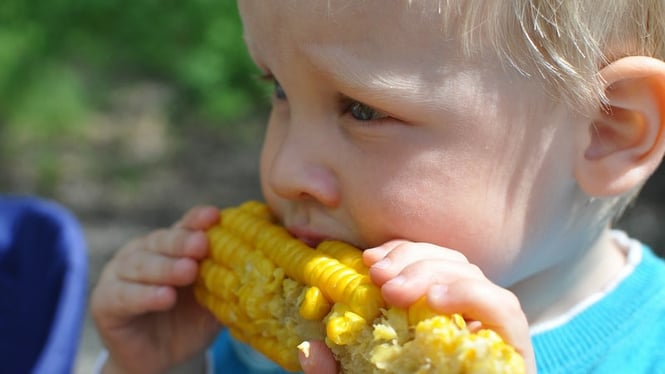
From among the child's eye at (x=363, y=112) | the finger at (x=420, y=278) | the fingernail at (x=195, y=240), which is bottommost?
the fingernail at (x=195, y=240)

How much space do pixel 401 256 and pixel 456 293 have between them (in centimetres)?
16

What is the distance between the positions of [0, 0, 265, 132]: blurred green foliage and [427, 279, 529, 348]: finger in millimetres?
3915

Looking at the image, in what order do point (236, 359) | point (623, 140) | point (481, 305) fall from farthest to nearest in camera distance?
1. point (236, 359)
2. point (623, 140)
3. point (481, 305)

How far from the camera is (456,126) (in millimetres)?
1547

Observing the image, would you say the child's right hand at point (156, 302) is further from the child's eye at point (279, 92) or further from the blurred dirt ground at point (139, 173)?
the blurred dirt ground at point (139, 173)

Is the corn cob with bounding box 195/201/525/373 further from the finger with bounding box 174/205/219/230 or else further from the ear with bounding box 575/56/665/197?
the ear with bounding box 575/56/665/197

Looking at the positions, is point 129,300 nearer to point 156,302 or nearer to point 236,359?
point 156,302

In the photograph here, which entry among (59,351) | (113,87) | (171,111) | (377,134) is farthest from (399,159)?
(113,87)

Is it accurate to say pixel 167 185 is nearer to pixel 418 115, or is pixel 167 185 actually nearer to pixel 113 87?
pixel 113 87

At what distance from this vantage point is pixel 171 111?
17.6ft

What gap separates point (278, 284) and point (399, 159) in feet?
1.00

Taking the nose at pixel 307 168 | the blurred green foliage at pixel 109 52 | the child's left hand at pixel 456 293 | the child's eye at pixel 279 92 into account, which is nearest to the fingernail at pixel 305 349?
the child's left hand at pixel 456 293

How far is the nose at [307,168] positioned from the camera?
1.59 metres

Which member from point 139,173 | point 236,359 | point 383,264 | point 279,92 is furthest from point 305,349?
point 139,173
